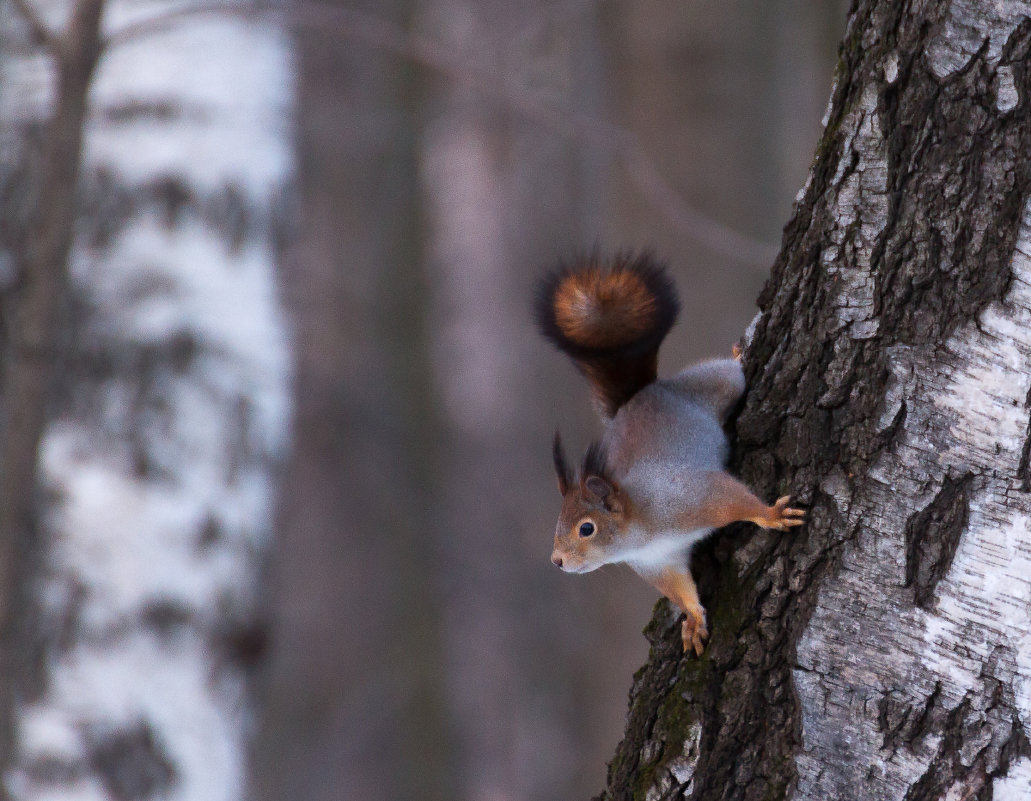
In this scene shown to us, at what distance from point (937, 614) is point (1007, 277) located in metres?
0.32

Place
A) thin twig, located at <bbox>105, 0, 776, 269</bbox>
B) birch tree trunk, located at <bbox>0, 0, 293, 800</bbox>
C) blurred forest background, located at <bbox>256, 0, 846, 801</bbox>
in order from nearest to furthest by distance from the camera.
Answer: thin twig, located at <bbox>105, 0, 776, 269</bbox> < birch tree trunk, located at <bbox>0, 0, 293, 800</bbox> < blurred forest background, located at <bbox>256, 0, 846, 801</bbox>

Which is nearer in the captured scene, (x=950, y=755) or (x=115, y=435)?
(x=950, y=755)

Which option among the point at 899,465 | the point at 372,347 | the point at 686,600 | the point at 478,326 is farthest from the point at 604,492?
the point at 478,326

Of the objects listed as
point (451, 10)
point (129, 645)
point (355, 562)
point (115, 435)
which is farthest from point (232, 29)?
point (451, 10)

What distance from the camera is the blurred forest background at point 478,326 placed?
3404 millimetres

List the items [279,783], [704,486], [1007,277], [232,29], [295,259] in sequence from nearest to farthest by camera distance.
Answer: [1007,277]
[704,486]
[232,29]
[279,783]
[295,259]

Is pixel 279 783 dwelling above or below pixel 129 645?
below

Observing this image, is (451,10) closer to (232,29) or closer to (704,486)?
(232,29)

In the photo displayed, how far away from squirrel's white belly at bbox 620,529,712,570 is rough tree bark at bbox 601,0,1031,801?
0.09 m

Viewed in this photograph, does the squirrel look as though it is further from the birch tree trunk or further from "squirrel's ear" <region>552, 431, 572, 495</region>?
the birch tree trunk

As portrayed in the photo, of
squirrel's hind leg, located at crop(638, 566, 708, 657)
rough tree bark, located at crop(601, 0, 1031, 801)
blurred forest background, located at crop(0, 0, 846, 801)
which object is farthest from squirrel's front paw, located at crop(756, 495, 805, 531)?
blurred forest background, located at crop(0, 0, 846, 801)

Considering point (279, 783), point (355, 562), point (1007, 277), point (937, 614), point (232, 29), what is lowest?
point (279, 783)

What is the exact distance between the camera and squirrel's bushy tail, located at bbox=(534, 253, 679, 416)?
1.20 m

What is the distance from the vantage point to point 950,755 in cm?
99
